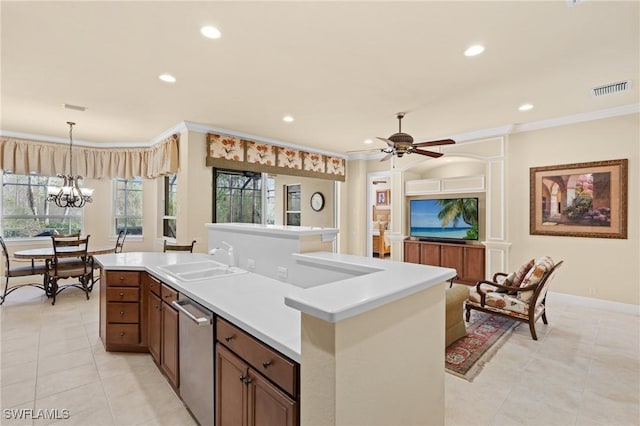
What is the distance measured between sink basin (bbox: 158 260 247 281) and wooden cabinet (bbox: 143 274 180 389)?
0.17 meters

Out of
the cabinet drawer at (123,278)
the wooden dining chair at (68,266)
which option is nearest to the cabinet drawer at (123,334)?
the cabinet drawer at (123,278)

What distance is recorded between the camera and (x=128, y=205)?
21.0 ft

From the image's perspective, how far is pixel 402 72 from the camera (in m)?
2.97

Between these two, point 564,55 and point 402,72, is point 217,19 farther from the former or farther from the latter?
point 564,55

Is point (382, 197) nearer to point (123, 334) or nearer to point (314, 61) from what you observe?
point (314, 61)

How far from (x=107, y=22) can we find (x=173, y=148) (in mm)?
2869

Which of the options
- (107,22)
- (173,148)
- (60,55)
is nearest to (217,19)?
(107,22)

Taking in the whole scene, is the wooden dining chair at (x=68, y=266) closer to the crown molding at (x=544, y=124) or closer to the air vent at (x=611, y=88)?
the crown molding at (x=544, y=124)

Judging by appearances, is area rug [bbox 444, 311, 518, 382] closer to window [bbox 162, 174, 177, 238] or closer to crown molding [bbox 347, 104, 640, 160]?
crown molding [bbox 347, 104, 640, 160]

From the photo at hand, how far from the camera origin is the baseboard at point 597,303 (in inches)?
157

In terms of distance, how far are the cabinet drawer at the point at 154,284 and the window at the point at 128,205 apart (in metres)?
4.45

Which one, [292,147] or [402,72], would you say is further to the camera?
[292,147]

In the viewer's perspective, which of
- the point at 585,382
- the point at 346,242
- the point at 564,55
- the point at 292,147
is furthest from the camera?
the point at 346,242

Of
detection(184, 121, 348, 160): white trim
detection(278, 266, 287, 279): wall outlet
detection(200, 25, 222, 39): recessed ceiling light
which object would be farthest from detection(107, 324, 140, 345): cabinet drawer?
detection(184, 121, 348, 160): white trim
